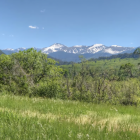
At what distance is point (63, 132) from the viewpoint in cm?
292

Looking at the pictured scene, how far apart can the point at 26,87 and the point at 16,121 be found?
13.2 meters

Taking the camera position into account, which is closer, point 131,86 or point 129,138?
point 129,138

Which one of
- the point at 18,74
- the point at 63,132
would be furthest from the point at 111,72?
the point at 63,132

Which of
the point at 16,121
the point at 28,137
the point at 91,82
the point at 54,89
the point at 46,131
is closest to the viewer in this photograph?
the point at 28,137

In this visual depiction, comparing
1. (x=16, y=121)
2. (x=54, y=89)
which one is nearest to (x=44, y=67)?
(x=54, y=89)

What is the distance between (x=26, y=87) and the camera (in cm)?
1603

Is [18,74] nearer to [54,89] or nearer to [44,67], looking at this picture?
[54,89]

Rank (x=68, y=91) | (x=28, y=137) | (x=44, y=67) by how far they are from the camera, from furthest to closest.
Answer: (x=44, y=67) < (x=68, y=91) < (x=28, y=137)

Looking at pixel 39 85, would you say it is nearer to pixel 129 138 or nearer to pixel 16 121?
pixel 16 121

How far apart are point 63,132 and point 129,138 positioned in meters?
1.47

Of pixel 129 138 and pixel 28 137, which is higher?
pixel 28 137

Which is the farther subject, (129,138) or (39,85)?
(39,85)

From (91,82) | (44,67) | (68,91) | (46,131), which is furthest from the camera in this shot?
(44,67)

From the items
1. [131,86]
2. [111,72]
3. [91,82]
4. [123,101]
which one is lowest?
[123,101]
